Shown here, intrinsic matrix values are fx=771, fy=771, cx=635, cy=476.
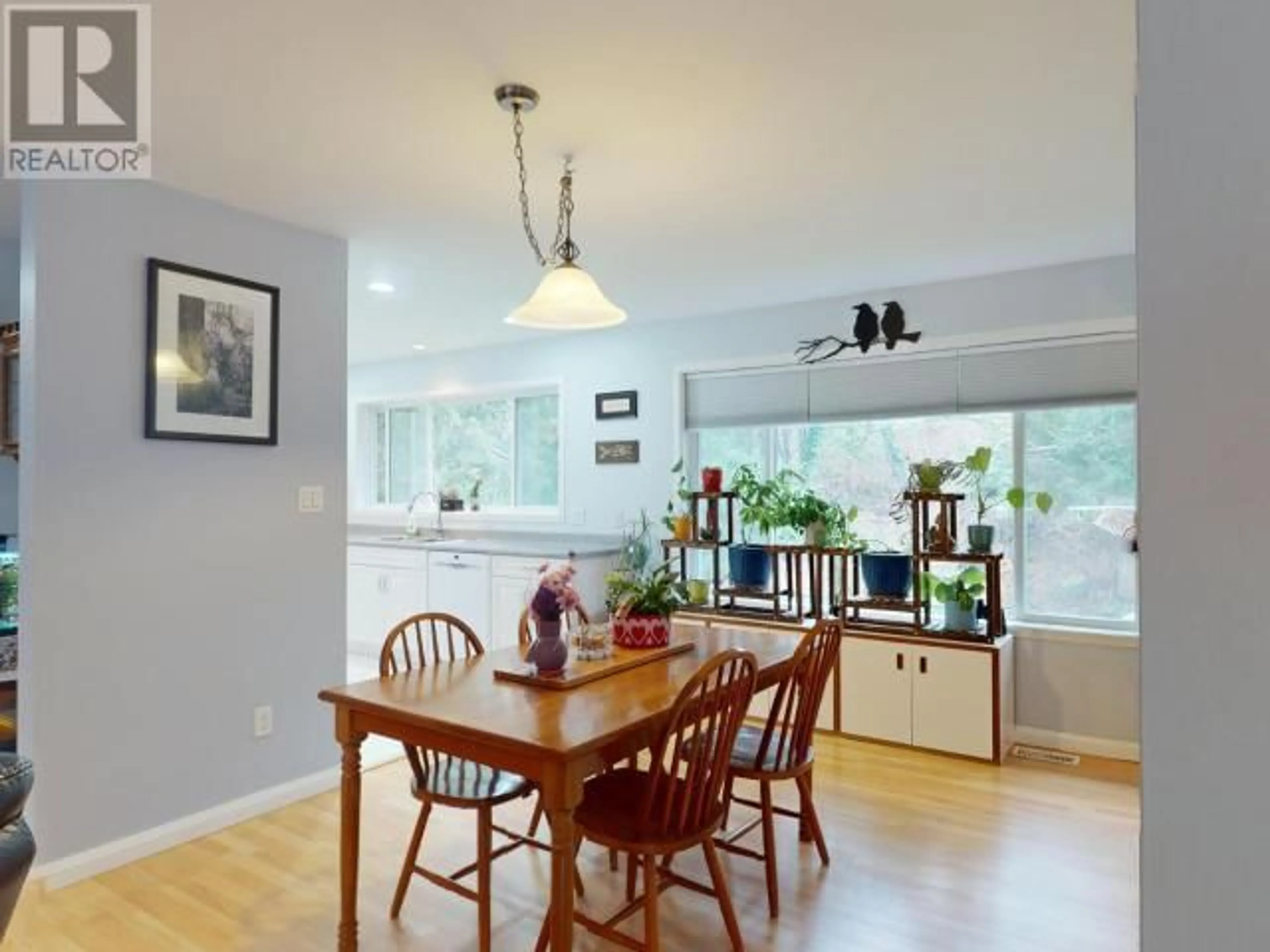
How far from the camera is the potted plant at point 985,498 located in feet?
12.1

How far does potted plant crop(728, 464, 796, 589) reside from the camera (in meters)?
4.20

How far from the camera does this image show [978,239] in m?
3.30

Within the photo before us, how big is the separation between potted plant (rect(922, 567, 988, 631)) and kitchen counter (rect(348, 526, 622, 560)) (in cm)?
196

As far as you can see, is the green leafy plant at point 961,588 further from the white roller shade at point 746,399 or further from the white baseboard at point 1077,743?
the white roller shade at point 746,399

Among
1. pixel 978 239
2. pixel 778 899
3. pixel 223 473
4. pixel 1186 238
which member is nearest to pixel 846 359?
pixel 978 239

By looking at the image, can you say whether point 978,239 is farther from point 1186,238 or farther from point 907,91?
point 1186,238

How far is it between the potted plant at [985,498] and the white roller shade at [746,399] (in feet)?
3.13

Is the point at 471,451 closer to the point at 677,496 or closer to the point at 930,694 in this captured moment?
the point at 677,496

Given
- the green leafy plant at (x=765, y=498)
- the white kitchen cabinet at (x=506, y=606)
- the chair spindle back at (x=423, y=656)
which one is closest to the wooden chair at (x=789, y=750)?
the chair spindle back at (x=423, y=656)

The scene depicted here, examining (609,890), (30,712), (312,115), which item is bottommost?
(609,890)

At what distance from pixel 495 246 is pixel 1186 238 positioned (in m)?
3.12

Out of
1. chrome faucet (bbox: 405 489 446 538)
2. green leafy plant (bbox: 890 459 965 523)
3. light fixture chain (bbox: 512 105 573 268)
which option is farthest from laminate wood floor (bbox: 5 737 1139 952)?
chrome faucet (bbox: 405 489 446 538)

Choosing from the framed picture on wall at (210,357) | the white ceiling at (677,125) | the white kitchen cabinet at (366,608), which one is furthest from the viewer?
the white kitchen cabinet at (366,608)

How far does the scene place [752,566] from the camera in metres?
4.27
